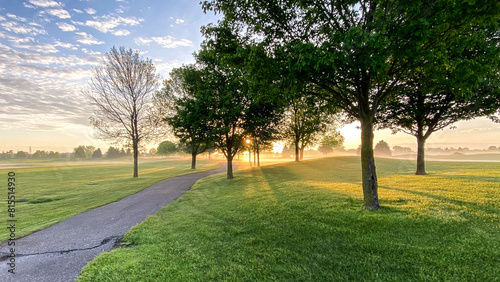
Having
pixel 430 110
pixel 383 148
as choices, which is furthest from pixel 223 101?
pixel 383 148

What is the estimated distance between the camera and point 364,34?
15.0ft

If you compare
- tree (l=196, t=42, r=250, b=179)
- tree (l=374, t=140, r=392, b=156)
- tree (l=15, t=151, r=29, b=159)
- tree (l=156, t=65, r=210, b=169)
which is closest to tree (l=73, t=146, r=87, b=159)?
tree (l=15, t=151, r=29, b=159)

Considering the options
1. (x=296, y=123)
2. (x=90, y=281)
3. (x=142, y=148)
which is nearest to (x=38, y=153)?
(x=142, y=148)

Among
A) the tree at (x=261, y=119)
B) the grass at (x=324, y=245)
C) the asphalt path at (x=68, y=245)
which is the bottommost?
the asphalt path at (x=68, y=245)

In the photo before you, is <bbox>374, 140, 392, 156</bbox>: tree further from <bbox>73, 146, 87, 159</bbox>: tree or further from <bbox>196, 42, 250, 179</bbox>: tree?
<bbox>73, 146, 87, 159</bbox>: tree

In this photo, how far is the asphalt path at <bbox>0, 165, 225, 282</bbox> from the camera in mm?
4457

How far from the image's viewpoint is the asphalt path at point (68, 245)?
446cm

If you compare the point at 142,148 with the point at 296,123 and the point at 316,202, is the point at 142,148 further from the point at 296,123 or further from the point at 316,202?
the point at 316,202

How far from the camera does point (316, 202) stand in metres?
8.04

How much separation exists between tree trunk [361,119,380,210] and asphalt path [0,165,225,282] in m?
7.94

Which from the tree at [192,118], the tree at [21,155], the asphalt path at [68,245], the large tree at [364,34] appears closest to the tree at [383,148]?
the tree at [192,118]

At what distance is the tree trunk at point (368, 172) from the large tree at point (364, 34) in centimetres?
3

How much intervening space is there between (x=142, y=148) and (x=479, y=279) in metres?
31.1

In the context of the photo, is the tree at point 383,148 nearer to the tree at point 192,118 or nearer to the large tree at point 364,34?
the tree at point 192,118
